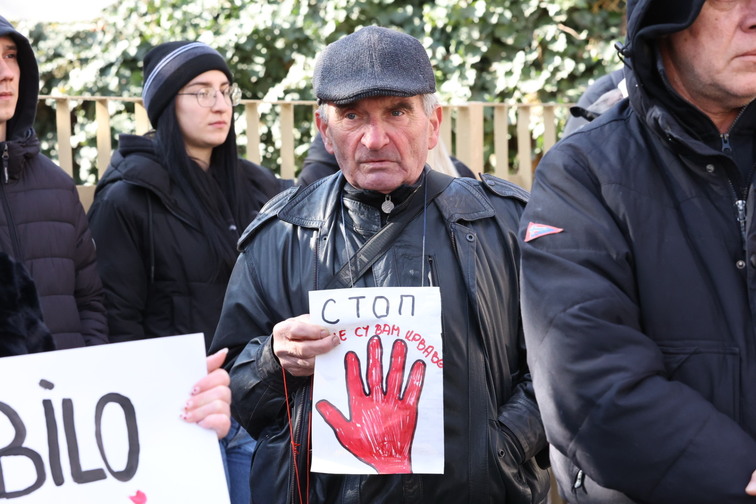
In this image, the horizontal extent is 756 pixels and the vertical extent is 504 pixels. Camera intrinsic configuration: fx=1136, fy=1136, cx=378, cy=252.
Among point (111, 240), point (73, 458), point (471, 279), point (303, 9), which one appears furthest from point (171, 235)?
point (303, 9)

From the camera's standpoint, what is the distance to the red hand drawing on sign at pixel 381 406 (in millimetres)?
2879

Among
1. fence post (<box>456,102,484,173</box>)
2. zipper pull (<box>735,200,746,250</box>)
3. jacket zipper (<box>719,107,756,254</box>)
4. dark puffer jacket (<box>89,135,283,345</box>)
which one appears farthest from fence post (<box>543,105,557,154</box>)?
zipper pull (<box>735,200,746,250</box>)

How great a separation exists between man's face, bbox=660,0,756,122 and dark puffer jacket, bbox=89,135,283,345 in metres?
2.74

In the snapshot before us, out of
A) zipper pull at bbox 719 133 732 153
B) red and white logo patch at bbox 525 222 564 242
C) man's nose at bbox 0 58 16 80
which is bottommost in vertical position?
red and white logo patch at bbox 525 222 564 242

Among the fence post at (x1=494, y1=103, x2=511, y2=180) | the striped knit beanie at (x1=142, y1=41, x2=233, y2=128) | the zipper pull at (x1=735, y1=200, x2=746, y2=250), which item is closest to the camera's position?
the zipper pull at (x1=735, y1=200, x2=746, y2=250)

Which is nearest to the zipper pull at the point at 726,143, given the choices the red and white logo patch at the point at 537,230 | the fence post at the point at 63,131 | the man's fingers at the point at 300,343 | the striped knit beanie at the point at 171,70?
the red and white logo patch at the point at 537,230

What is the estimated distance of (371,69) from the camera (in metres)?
3.11

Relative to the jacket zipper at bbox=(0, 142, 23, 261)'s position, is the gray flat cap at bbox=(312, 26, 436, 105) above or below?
above

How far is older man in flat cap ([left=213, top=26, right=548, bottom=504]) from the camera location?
2943 millimetres

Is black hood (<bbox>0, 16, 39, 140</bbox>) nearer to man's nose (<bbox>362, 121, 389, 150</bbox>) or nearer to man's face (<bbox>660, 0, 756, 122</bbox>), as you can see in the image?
man's nose (<bbox>362, 121, 389, 150</bbox>)

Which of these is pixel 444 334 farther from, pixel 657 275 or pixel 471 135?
pixel 471 135

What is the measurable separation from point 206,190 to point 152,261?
0.45 metres

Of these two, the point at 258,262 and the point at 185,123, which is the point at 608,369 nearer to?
the point at 258,262

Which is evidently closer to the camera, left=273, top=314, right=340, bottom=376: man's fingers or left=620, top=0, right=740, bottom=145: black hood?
left=620, top=0, right=740, bottom=145: black hood
